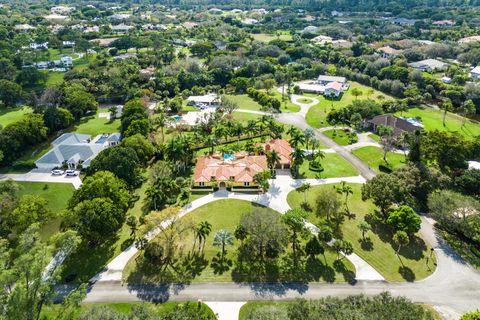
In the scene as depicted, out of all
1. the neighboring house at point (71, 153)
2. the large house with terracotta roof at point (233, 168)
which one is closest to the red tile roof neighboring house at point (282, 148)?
the large house with terracotta roof at point (233, 168)

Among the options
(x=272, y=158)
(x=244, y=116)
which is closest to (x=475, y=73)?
(x=244, y=116)

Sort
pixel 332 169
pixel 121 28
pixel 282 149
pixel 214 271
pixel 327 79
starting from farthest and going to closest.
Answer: pixel 121 28
pixel 327 79
pixel 282 149
pixel 332 169
pixel 214 271

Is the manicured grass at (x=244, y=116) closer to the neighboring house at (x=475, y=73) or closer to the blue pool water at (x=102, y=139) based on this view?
the blue pool water at (x=102, y=139)

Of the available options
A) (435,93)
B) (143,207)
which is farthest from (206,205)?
(435,93)

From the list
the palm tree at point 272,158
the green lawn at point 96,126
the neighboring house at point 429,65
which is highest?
the neighboring house at point 429,65

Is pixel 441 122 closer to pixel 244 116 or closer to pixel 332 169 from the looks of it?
pixel 332 169

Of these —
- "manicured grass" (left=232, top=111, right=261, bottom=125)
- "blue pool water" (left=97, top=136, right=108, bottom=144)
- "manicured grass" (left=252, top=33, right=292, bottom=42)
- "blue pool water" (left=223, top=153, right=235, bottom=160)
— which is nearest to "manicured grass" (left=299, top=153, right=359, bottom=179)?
"blue pool water" (left=223, top=153, right=235, bottom=160)

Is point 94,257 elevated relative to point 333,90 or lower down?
lower down
